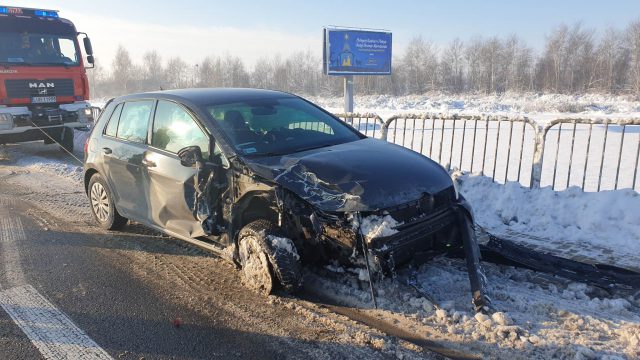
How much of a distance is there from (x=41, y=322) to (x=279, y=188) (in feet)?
7.08

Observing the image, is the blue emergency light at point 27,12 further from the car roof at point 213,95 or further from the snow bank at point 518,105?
the snow bank at point 518,105

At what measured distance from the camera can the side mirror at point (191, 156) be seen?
4.26 m

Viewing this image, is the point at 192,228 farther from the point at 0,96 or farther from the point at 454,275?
the point at 0,96

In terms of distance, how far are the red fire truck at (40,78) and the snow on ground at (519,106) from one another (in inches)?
579

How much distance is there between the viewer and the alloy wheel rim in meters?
6.00

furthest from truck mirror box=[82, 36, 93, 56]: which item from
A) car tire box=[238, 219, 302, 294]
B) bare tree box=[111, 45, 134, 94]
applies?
bare tree box=[111, 45, 134, 94]

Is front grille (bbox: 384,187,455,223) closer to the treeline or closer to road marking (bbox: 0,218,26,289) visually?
road marking (bbox: 0,218,26,289)

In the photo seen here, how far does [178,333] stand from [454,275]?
2430mm

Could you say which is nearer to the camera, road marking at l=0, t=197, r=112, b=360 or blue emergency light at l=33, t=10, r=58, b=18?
road marking at l=0, t=197, r=112, b=360

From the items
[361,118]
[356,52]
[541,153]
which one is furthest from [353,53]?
[541,153]

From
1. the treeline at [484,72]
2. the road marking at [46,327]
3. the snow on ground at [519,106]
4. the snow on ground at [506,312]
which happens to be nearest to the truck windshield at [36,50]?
the road marking at [46,327]

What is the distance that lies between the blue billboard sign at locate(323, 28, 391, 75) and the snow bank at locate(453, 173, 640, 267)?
1515 centimetres

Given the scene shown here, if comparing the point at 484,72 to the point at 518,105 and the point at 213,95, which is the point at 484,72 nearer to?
the point at 518,105

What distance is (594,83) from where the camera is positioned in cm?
5150
